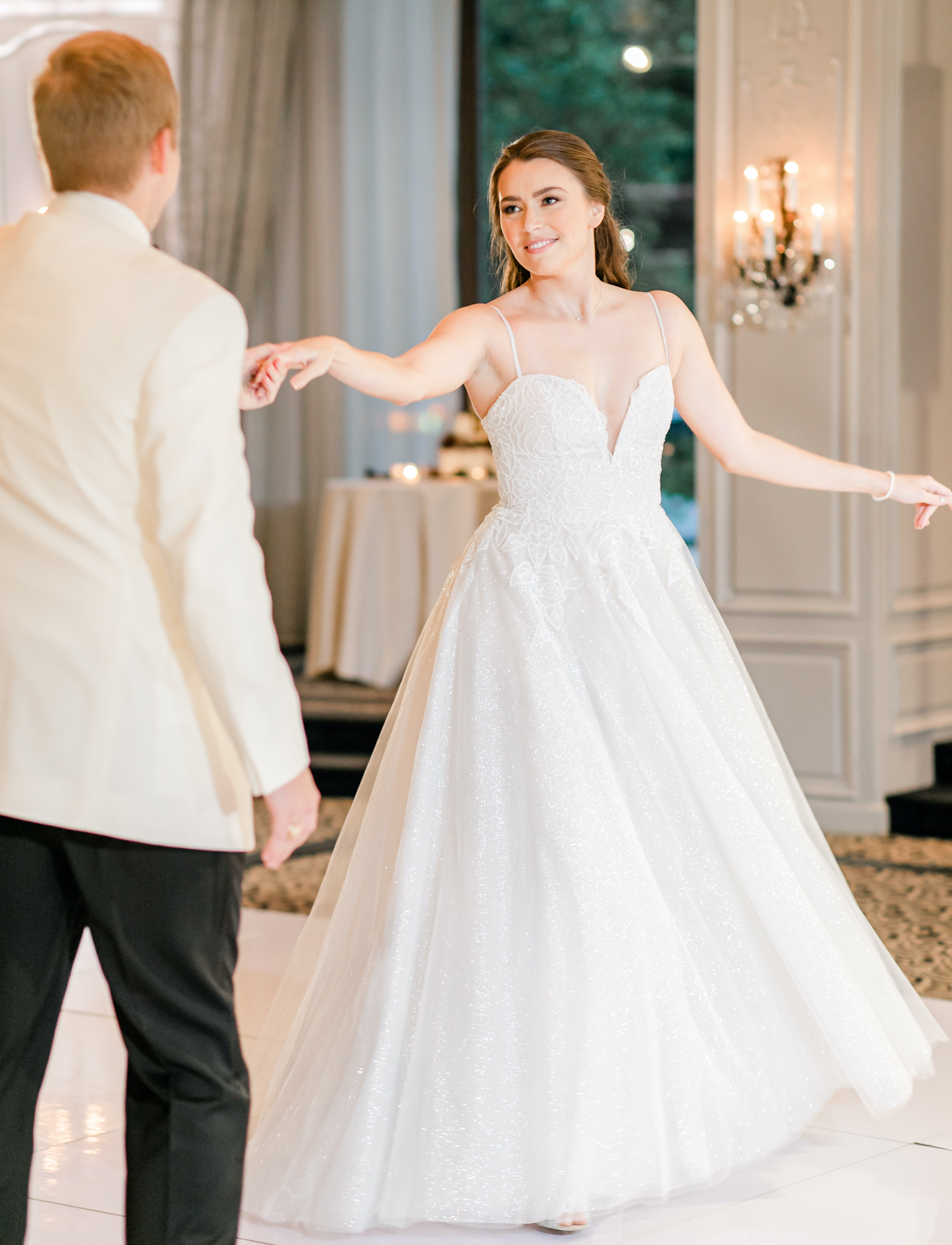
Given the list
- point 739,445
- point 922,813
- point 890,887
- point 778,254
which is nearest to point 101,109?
point 739,445

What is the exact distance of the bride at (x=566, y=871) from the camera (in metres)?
2.20

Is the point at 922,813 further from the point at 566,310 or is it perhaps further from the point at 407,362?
the point at 407,362

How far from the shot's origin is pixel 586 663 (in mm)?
2434

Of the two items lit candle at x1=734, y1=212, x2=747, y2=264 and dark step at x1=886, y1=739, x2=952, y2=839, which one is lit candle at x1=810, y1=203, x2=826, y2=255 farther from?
dark step at x1=886, y1=739, x2=952, y2=839

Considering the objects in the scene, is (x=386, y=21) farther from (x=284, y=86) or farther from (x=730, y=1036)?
(x=730, y=1036)

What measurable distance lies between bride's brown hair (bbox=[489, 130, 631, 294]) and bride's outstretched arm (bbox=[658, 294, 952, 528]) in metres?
0.13

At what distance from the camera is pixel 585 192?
2.58m

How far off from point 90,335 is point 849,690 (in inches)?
164

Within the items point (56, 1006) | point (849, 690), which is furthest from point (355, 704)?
point (56, 1006)

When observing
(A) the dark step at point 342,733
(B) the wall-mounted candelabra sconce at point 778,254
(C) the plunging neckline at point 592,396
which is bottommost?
(A) the dark step at point 342,733

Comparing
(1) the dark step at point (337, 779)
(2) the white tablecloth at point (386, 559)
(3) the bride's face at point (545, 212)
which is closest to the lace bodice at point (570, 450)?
(3) the bride's face at point (545, 212)

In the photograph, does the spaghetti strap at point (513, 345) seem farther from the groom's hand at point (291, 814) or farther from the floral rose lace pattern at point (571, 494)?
the groom's hand at point (291, 814)

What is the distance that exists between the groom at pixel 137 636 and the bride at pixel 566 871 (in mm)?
544

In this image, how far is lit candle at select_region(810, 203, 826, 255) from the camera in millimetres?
5027
